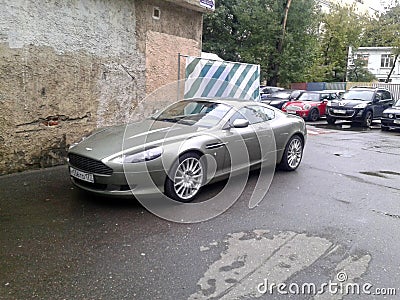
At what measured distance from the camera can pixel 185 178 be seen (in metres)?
4.71

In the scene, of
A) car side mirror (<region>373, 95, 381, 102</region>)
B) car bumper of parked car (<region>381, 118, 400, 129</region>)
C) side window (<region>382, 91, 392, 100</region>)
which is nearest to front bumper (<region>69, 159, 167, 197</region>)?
car bumper of parked car (<region>381, 118, 400, 129</region>)

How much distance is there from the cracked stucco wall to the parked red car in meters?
10.1

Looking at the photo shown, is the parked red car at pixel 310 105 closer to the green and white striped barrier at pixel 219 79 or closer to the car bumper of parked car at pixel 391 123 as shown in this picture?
the car bumper of parked car at pixel 391 123

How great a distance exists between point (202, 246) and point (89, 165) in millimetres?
1795

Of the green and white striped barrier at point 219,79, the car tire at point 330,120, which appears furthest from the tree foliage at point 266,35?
the green and white striped barrier at point 219,79

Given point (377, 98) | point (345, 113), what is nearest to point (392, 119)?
point (345, 113)

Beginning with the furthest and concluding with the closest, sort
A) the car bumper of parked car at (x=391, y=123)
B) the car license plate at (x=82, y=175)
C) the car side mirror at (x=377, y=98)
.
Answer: the car side mirror at (x=377, y=98) < the car bumper of parked car at (x=391, y=123) < the car license plate at (x=82, y=175)

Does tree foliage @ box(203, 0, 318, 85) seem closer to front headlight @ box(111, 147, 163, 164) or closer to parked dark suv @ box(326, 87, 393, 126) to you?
parked dark suv @ box(326, 87, 393, 126)

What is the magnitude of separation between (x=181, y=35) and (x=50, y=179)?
4.92 m

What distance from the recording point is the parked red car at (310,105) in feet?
54.0

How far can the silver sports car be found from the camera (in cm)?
437

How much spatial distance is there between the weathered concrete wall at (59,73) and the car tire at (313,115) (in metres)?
10.9

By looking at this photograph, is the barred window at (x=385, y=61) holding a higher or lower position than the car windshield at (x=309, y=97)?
A: higher

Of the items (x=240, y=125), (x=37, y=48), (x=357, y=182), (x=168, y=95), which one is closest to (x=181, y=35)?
(x=168, y=95)
